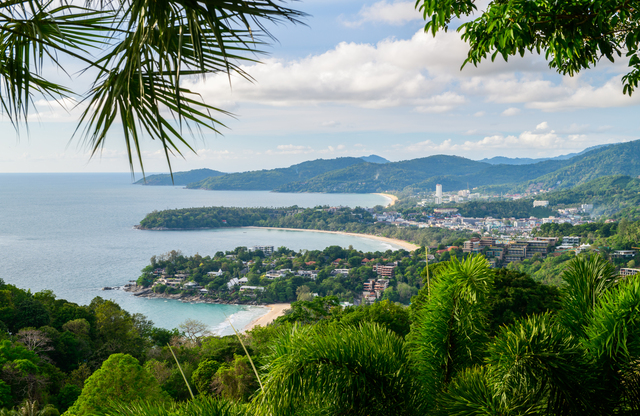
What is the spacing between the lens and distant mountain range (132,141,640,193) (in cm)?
9156

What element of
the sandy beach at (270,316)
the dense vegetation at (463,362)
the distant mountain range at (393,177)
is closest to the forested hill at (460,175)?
the distant mountain range at (393,177)

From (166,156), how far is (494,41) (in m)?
1.44

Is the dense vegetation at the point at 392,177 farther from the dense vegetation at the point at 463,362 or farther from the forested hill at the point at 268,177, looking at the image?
the dense vegetation at the point at 463,362

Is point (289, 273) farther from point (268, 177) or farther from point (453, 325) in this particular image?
point (268, 177)

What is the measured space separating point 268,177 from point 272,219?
5061cm

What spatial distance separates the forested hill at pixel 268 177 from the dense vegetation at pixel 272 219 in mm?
42519

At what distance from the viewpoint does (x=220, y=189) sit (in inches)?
3939

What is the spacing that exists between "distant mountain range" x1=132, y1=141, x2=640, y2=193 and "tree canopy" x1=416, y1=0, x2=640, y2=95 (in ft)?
310

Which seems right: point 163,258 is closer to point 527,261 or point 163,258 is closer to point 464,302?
point 527,261

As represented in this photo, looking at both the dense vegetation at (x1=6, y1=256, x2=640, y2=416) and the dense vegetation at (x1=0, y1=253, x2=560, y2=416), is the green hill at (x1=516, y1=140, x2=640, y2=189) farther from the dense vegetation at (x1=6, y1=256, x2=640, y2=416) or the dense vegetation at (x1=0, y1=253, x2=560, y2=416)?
the dense vegetation at (x1=6, y1=256, x2=640, y2=416)

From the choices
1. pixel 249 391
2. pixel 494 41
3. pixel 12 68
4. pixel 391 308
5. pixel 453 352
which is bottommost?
pixel 249 391

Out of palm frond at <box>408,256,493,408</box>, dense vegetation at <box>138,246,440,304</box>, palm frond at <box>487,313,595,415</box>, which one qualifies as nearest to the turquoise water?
dense vegetation at <box>138,246,440,304</box>

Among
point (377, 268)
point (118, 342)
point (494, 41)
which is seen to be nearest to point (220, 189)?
point (377, 268)

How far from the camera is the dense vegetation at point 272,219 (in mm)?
52219
